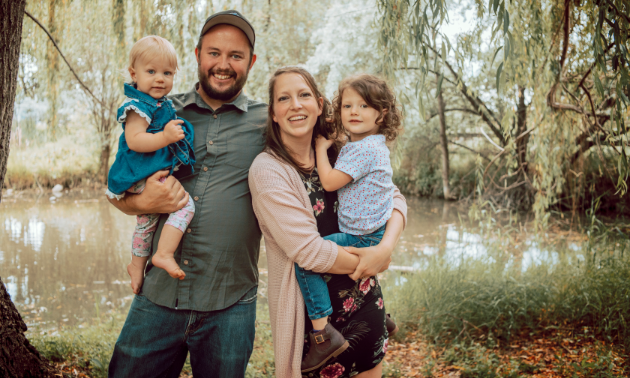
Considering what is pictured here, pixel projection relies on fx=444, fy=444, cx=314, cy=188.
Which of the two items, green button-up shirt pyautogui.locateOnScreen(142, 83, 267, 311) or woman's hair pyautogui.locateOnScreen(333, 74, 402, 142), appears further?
woman's hair pyautogui.locateOnScreen(333, 74, 402, 142)

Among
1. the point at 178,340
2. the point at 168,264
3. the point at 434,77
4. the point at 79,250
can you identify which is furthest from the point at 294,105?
the point at 434,77

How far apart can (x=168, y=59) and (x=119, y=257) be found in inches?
221

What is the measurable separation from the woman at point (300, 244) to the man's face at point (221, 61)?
18 cm

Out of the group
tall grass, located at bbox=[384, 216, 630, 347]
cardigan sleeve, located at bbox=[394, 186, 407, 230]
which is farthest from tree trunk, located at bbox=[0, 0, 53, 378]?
tall grass, located at bbox=[384, 216, 630, 347]

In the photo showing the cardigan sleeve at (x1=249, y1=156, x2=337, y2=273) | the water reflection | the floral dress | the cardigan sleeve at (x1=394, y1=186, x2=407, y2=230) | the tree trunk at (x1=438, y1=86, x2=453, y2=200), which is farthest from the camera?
the tree trunk at (x1=438, y1=86, x2=453, y2=200)

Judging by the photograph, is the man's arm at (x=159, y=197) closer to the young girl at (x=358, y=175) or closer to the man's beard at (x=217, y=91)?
the man's beard at (x=217, y=91)

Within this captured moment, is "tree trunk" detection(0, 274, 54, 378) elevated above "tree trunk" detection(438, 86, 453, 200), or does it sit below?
below

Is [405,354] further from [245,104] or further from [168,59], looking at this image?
[168,59]

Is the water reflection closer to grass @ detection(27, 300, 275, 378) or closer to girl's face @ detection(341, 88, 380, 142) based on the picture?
grass @ detection(27, 300, 275, 378)

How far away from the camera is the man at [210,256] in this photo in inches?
63.3

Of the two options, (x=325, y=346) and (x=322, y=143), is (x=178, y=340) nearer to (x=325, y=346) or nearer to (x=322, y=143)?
(x=325, y=346)

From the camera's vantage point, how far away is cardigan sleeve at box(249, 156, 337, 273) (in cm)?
146

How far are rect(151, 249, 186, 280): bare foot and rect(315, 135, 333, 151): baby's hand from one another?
0.68m

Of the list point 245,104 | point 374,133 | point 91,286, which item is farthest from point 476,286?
point 91,286
